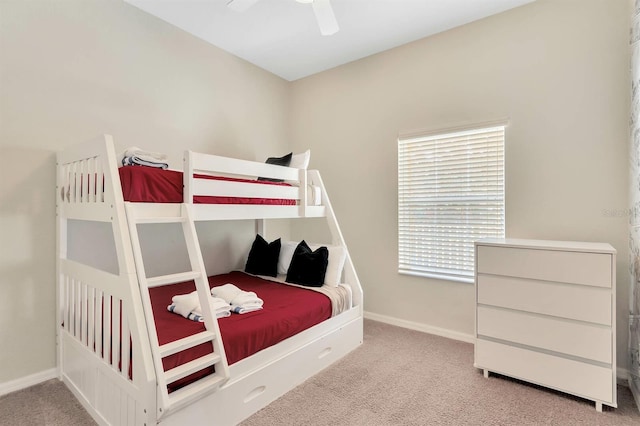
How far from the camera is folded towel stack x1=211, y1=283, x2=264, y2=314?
207 centimetres

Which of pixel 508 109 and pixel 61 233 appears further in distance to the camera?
pixel 508 109

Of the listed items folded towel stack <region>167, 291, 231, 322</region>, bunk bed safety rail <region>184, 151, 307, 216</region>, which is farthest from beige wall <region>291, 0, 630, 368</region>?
folded towel stack <region>167, 291, 231, 322</region>

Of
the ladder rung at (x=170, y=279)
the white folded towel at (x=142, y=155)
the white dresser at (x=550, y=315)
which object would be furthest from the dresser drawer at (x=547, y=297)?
the white folded towel at (x=142, y=155)

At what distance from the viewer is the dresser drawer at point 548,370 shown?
1880 mm

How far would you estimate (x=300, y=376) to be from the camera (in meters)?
2.16

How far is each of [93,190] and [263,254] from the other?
1.68 m

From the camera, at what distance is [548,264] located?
6.75 ft

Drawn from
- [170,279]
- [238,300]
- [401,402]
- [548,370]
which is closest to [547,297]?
[548,370]

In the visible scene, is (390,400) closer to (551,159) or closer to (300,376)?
(300,376)

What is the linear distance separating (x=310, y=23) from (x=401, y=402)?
310cm

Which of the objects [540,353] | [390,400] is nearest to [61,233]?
[390,400]

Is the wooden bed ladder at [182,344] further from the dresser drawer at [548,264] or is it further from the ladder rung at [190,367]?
the dresser drawer at [548,264]

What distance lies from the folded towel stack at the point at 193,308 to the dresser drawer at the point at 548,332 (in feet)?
5.91

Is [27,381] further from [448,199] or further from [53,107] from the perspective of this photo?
[448,199]
